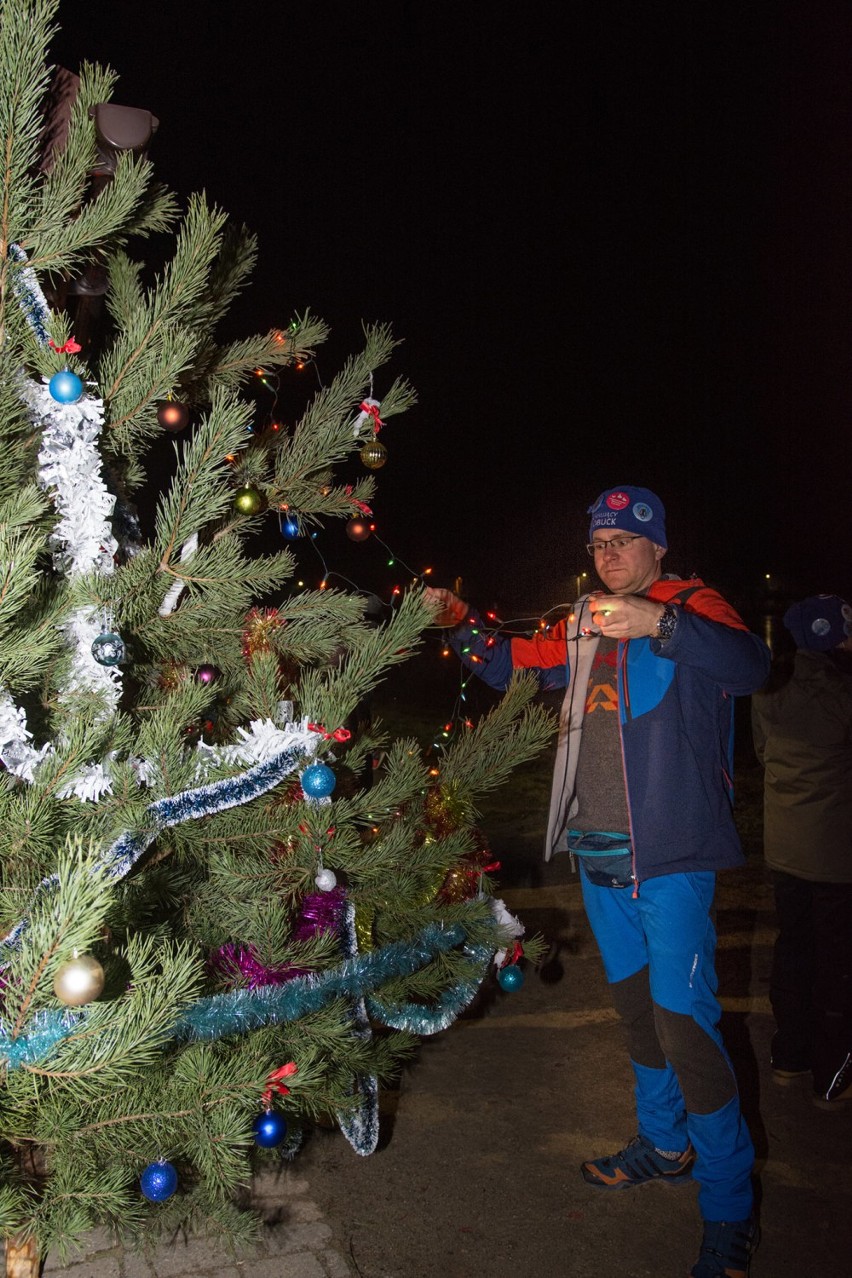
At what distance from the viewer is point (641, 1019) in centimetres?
341

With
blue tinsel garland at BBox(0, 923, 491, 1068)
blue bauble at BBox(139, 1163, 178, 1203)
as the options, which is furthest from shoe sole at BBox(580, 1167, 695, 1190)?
blue bauble at BBox(139, 1163, 178, 1203)

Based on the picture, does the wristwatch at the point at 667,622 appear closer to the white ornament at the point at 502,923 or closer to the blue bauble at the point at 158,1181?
the white ornament at the point at 502,923

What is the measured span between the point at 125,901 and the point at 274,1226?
2.03 meters

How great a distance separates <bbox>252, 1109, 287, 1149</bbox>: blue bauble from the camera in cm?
203

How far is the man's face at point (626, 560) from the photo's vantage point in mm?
3418

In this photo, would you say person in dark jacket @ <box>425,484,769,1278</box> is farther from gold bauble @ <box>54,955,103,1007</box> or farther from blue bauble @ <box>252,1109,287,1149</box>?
gold bauble @ <box>54,955,103,1007</box>

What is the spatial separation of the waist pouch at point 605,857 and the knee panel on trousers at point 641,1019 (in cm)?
40

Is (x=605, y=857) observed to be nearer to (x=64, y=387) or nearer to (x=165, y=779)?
(x=165, y=779)

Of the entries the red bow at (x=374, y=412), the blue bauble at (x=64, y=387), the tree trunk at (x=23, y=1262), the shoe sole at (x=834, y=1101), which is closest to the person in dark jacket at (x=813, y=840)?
the shoe sole at (x=834, y=1101)

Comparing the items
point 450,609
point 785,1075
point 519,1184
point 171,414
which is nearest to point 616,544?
point 450,609

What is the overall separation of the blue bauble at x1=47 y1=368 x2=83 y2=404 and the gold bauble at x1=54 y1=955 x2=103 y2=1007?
3.37 feet

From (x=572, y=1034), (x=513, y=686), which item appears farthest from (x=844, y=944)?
(x=513, y=686)

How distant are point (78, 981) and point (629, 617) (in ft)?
6.73

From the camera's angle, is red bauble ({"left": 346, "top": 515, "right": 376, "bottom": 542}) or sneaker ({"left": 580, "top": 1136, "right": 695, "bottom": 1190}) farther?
sneaker ({"left": 580, "top": 1136, "right": 695, "bottom": 1190})
